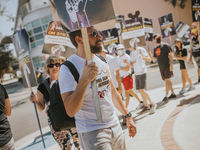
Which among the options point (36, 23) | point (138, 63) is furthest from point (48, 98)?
point (36, 23)

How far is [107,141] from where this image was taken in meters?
1.94

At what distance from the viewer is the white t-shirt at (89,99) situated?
72.6 inches

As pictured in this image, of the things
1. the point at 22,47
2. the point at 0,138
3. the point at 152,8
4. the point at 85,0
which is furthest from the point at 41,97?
the point at 152,8

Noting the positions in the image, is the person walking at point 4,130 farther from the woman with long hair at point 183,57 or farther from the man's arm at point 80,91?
the woman with long hair at point 183,57

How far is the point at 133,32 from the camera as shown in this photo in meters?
6.45

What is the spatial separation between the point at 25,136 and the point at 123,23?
183 inches

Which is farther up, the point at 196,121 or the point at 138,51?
the point at 138,51

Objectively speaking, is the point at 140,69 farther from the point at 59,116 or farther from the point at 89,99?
the point at 89,99

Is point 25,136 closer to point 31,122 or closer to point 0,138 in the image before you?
point 31,122

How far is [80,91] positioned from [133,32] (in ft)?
16.8

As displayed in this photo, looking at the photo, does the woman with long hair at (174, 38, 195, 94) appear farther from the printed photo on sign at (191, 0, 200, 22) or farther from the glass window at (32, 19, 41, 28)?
the glass window at (32, 19, 41, 28)

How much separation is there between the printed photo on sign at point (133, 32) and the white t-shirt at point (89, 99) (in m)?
4.51

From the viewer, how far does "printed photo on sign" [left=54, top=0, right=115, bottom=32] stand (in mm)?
1788

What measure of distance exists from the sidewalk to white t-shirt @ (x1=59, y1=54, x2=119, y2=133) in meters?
1.80
